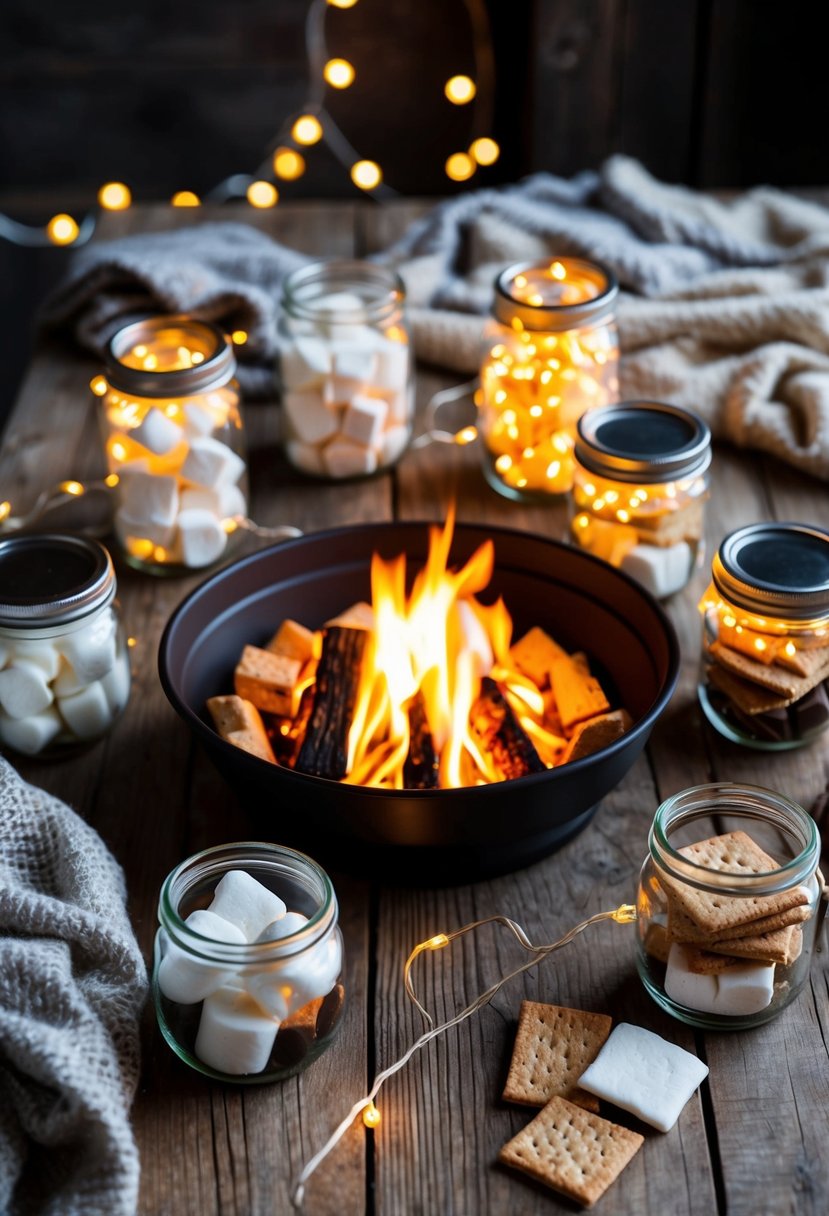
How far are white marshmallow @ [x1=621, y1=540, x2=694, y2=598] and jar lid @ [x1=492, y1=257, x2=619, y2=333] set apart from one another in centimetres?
Result: 33

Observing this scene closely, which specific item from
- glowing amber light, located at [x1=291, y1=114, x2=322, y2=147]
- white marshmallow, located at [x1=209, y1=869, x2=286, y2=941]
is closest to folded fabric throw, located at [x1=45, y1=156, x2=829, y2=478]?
glowing amber light, located at [x1=291, y1=114, x2=322, y2=147]

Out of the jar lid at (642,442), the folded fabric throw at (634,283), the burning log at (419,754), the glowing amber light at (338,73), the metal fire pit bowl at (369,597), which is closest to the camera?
the metal fire pit bowl at (369,597)

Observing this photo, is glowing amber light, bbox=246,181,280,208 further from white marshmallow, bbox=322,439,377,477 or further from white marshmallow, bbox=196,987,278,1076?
white marshmallow, bbox=196,987,278,1076

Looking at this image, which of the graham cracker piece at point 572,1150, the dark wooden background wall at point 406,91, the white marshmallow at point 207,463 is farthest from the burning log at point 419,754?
the dark wooden background wall at point 406,91

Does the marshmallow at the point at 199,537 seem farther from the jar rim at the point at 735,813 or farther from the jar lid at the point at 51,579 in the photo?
the jar rim at the point at 735,813

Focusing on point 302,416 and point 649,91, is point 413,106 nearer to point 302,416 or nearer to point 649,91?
point 649,91

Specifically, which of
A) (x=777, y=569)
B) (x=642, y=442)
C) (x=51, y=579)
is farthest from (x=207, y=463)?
(x=777, y=569)

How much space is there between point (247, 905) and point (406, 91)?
91.5 inches

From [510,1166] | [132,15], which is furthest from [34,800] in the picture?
[132,15]

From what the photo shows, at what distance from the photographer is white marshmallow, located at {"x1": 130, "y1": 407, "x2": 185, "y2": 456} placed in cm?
165

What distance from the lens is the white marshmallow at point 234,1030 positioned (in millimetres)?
1097

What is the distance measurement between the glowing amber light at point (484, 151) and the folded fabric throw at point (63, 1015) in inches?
86.1

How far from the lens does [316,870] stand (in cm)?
115

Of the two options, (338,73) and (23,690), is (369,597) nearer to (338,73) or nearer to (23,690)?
(23,690)
